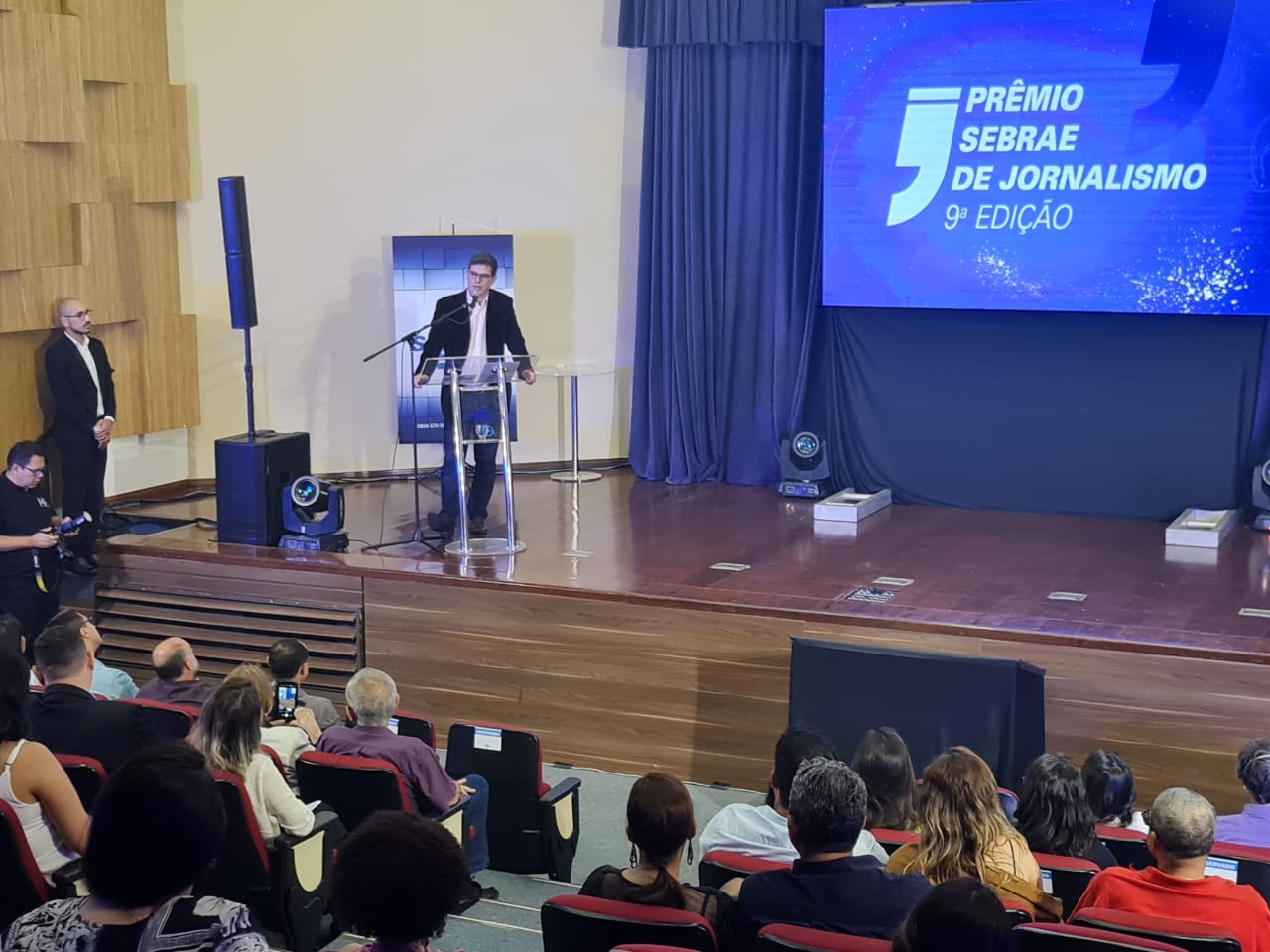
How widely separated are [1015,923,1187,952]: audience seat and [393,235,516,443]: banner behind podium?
21.7 ft

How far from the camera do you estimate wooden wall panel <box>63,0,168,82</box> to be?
27.2ft

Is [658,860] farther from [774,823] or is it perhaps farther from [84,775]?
[84,775]

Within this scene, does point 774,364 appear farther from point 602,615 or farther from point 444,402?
point 602,615

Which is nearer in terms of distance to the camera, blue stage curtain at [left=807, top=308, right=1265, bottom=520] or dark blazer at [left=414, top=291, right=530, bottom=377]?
dark blazer at [left=414, top=291, right=530, bottom=377]

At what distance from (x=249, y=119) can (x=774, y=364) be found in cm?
358

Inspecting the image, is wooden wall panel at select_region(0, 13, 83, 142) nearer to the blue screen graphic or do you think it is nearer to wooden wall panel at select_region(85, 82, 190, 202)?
wooden wall panel at select_region(85, 82, 190, 202)

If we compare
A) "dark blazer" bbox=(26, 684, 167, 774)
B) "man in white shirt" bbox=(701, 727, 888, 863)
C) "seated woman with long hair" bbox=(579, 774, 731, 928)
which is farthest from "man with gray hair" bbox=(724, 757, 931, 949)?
"dark blazer" bbox=(26, 684, 167, 774)

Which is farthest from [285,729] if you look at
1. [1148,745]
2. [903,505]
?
[903,505]

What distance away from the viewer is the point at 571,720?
20.4ft

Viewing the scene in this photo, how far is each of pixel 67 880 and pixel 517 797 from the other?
5.22 ft

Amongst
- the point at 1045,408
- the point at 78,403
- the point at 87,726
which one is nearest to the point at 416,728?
the point at 87,726

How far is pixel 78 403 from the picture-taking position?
7.80m

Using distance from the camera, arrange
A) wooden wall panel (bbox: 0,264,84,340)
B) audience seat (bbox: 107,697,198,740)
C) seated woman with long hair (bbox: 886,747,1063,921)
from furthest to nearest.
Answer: wooden wall panel (bbox: 0,264,84,340)
audience seat (bbox: 107,697,198,740)
seated woman with long hair (bbox: 886,747,1063,921)

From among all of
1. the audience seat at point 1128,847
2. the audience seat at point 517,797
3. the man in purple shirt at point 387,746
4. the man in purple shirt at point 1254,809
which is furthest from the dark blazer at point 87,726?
the man in purple shirt at point 1254,809
